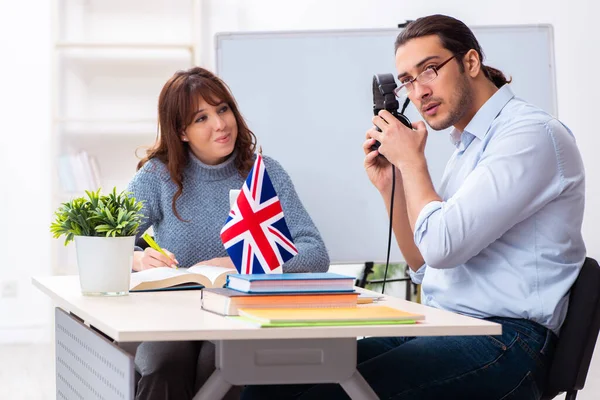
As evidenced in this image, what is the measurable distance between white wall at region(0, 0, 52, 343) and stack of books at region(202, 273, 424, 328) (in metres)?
3.47

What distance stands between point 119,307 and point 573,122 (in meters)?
3.56

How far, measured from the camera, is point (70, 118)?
427cm

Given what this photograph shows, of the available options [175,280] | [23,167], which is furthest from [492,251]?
[23,167]

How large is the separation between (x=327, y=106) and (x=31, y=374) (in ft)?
5.87

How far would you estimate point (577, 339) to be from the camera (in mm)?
1457

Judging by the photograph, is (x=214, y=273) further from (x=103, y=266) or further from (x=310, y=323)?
(x=310, y=323)

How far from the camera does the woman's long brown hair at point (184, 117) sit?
248cm

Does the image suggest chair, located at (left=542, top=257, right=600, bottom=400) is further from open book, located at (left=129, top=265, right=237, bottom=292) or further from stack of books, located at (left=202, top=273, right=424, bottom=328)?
open book, located at (left=129, top=265, right=237, bottom=292)


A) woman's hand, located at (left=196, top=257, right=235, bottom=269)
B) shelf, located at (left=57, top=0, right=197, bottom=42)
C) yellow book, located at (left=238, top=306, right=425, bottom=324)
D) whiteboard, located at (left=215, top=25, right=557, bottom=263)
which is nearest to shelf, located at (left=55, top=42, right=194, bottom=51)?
shelf, located at (left=57, top=0, right=197, bottom=42)

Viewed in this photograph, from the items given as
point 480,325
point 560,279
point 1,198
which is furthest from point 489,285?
point 1,198

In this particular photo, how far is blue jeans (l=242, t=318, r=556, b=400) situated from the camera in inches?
53.7

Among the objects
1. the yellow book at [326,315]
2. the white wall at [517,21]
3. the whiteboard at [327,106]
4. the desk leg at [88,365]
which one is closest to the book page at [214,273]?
the desk leg at [88,365]

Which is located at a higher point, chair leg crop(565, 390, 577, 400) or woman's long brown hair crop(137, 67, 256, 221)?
woman's long brown hair crop(137, 67, 256, 221)

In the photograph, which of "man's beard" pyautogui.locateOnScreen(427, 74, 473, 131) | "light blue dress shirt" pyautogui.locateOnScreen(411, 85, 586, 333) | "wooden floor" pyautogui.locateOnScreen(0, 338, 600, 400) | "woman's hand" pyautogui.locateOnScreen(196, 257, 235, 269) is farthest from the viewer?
"wooden floor" pyautogui.locateOnScreen(0, 338, 600, 400)
